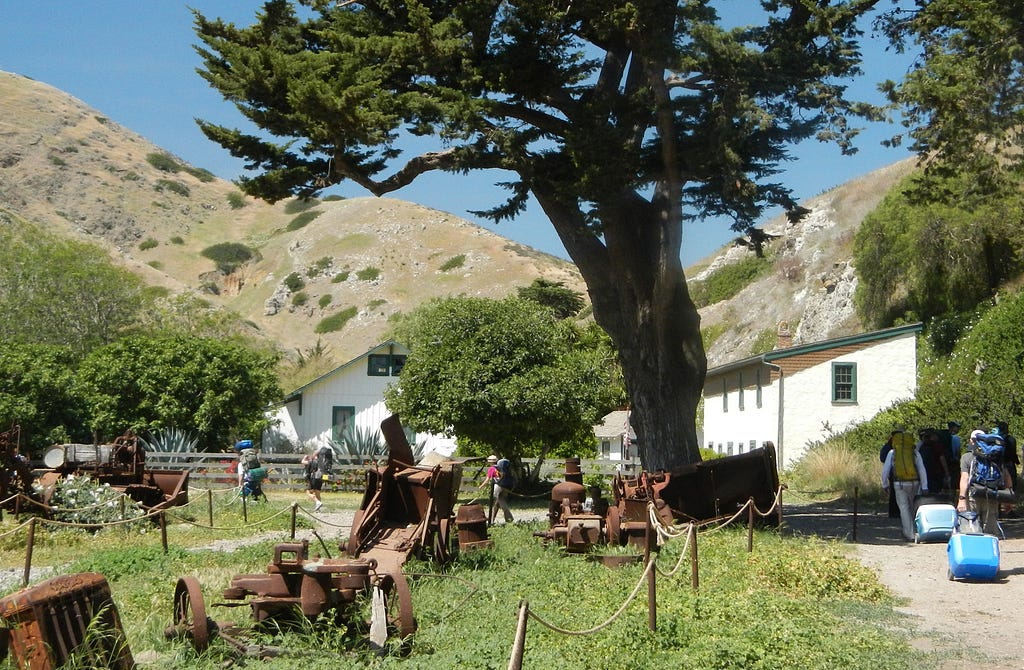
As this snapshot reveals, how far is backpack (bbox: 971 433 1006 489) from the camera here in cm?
1295

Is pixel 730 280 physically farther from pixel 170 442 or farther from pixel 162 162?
pixel 162 162

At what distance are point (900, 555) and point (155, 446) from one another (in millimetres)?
26814

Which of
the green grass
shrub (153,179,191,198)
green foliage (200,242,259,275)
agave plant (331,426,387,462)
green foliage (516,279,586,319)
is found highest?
shrub (153,179,191,198)

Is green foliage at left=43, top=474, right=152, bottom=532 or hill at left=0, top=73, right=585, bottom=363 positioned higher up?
hill at left=0, top=73, right=585, bottom=363

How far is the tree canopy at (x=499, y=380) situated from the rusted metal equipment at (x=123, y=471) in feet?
31.7

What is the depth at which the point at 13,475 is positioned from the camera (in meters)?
19.3

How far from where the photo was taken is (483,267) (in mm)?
107562

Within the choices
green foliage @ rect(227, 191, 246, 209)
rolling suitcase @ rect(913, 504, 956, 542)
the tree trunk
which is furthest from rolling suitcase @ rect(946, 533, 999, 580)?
green foliage @ rect(227, 191, 246, 209)

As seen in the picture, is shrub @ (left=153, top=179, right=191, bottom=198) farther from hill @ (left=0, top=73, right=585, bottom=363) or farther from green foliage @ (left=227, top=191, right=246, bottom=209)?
green foliage @ (left=227, top=191, right=246, bottom=209)

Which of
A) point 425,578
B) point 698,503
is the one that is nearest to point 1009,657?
point 425,578

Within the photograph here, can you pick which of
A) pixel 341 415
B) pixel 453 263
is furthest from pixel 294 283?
pixel 341 415

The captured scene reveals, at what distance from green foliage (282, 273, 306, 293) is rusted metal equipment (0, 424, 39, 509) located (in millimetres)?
88106

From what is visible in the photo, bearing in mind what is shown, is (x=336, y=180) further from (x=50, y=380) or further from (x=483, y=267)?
(x=483, y=267)

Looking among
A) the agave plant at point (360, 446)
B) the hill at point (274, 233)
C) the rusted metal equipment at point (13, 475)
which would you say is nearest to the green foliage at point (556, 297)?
the hill at point (274, 233)
